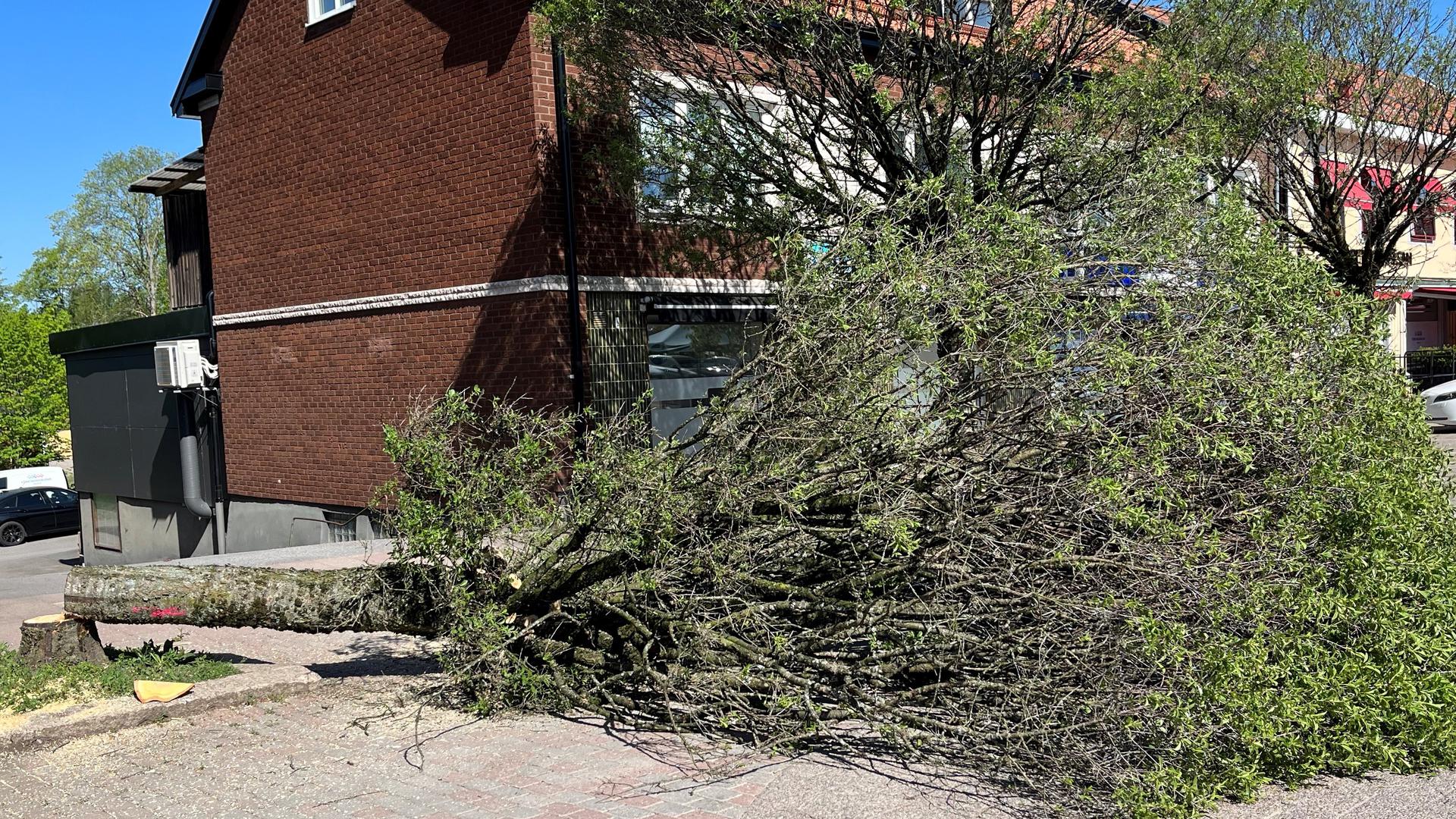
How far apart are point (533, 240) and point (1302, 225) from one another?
13963mm

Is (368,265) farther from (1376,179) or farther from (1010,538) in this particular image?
(1376,179)

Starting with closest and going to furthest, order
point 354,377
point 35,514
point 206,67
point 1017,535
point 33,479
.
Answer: point 1017,535 < point 354,377 < point 206,67 < point 35,514 < point 33,479

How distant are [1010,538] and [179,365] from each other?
610 inches

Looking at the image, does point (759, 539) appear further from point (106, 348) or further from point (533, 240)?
point (106, 348)

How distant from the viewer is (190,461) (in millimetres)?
Answer: 18641

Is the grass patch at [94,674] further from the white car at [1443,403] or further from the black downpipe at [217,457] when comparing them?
the white car at [1443,403]

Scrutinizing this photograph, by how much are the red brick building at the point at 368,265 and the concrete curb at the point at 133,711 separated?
484 cm

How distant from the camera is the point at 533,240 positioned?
1261 centimetres

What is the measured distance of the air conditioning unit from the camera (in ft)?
58.0

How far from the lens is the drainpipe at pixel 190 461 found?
1845cm

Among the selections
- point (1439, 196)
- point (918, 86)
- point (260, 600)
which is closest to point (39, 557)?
point (260, 600)

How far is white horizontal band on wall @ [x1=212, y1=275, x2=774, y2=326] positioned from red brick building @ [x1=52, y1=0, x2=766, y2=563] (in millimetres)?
29

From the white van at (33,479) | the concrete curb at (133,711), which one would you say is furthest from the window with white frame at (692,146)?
the white van at (33,479)

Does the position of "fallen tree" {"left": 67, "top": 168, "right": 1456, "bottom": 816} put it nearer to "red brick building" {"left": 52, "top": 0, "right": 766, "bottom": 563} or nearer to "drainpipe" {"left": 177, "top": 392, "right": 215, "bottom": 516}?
"red brick building" {"left": 52, "top": 0, "right": 766, "bottom": 563}
